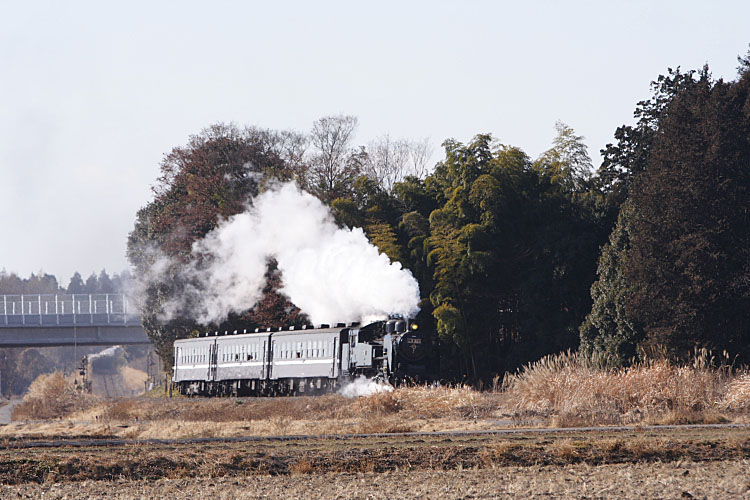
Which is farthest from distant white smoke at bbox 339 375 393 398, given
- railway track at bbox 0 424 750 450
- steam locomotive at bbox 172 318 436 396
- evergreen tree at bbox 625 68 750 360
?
railway track at bbox 0 424 750 450

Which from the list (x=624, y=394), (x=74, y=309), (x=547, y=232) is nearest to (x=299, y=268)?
(x=547, y=232)

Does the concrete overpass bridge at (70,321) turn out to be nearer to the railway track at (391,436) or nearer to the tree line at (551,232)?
the tree line at (551,232)

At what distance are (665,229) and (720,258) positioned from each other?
2.37m

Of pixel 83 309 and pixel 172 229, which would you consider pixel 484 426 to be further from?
pixel 83 309

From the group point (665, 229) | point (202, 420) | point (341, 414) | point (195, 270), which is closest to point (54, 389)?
point (195, 270)

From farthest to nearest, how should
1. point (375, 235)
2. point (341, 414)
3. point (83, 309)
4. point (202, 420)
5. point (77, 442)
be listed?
point (83, 309) → point (375, 235) → point (202, 420) → point (341, 414) → point (77, 442)

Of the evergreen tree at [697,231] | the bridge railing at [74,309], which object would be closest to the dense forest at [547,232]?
the evergreen tree at [697,231]

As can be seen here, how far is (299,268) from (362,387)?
47.6 ft

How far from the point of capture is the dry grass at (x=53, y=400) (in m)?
49.3

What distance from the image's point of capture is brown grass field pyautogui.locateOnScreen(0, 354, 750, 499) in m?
16.4

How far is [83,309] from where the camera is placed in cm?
8225

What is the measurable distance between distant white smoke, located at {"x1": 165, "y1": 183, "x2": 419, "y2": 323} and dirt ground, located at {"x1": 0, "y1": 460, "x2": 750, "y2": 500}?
86.0 feet

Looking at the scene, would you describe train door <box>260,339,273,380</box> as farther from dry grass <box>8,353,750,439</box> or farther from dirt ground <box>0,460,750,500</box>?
dirt ground <box>0,460,750,500</box>

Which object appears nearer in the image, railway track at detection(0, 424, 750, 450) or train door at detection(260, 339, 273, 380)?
railway track at detection(0, 424, 750, 450)
